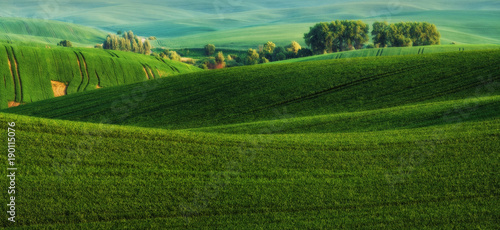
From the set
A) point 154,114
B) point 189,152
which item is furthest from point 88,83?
point 189,152

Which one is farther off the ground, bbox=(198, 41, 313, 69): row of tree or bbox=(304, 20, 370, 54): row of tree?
bbox=(304, 20, 370, 54): row of tree

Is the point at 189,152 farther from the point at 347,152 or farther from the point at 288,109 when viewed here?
the point at 288,109

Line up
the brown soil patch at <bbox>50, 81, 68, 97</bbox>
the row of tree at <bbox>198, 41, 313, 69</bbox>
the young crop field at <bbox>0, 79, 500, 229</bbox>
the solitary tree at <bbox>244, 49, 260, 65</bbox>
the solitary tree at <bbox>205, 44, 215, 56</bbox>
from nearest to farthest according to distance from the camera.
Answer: the young crop field at <bbox>0, 79, 500, 229</bbox>
the brown soil patch at <bbox>50, 81, 68, 97</bbox>
the solitary tree at <bbox>244, 49, 260, 65</bbox>
the row of tree at <bbox>198, 41, 313, 69</bbox>
the solitary tree at <bbox>205, 44, 215, 56</bbox>

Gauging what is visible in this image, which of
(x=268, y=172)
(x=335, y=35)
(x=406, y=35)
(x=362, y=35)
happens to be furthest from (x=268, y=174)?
(x=362, y=35)

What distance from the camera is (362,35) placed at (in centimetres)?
10119

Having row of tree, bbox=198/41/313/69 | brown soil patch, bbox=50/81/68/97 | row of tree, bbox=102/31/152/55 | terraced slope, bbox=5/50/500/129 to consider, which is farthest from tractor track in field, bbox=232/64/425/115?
row of tree, bbox=102/31/152/55

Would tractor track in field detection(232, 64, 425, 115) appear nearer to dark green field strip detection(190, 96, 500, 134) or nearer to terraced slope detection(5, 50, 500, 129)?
terraced slope detection(5, 50, 500, 129)

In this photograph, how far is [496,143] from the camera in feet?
53.7

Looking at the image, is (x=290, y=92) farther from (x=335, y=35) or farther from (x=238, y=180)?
(x=335, y=35)

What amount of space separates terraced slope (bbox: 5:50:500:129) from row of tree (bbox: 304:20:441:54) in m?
52.8

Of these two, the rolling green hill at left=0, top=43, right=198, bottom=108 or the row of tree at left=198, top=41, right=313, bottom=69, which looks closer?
the rolling green hill at left=0, top=43, right=198, bottom=108

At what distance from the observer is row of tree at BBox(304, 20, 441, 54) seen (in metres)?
91.5

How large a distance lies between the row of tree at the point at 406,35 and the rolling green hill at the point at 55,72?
4867 cm

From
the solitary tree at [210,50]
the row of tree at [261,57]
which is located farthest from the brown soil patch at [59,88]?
the solitary tree at [210,50]
